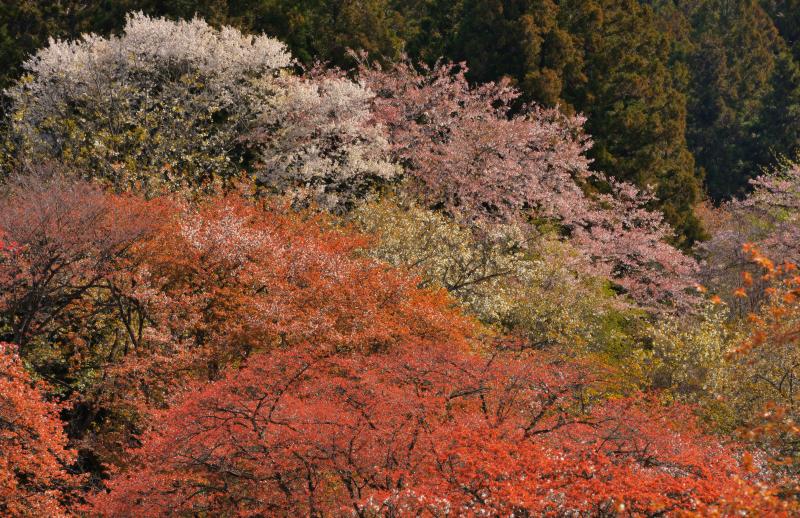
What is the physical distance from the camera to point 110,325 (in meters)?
23.8

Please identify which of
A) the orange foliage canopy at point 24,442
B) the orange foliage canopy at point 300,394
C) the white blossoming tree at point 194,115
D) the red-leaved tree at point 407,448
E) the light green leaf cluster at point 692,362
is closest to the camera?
the red-leaved tree at point 407,448

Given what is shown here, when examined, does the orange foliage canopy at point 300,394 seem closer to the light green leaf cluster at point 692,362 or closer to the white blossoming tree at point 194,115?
the light green leaf cluster at point 692,362

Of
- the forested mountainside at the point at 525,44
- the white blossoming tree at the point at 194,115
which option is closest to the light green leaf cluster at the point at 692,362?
the white blossoming tree at the point at 194,115

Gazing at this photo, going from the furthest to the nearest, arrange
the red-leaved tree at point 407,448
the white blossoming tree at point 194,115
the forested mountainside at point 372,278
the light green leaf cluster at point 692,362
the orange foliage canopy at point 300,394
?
the white blossoming tree at point 194,115
the light green leaf cluster at point 692,362
the forested mountainside at point 372,278
the orange foliage canopy at point 300,394
the red-leaved tree at point 407,448

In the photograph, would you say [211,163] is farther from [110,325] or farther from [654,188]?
[654,188]

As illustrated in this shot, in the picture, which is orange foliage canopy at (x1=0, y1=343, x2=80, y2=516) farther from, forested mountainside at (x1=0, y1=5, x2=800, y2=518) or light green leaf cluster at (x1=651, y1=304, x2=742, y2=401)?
light green leaf cluster at (x1=651, y1=304, x2=742, y2=401)

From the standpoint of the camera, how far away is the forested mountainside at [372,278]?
16.2 meters

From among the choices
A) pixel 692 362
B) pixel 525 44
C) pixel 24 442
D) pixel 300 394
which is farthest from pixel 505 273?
pixel 525 44

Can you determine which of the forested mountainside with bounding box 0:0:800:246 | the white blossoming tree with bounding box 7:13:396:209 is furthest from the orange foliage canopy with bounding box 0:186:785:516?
the forested mountainside with bounding box 0:0:800:246

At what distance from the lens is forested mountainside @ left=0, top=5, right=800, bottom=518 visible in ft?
53.2

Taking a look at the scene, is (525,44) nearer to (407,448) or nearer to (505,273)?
(505,273)

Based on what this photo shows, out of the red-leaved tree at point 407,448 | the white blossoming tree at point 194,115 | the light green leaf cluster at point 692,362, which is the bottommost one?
the light green leaf cluster at point 692,362

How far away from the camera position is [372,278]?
70.7ft

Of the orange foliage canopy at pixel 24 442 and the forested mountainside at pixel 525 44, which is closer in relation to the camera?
the orange foliage canopy at pixel 24 442
